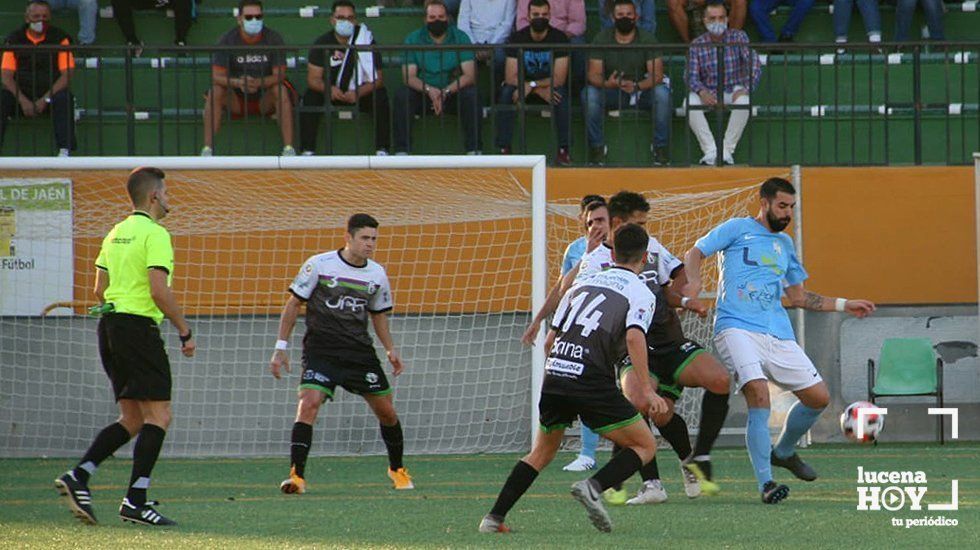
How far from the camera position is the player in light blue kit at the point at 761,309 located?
9344mm

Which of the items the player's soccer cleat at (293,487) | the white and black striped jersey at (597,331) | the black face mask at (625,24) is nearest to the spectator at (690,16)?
the black face mask at (625,24)

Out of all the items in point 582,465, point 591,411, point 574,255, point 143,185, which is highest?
point 143,185

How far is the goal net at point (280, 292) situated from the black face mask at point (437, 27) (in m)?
1.72

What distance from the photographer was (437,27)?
14.8m

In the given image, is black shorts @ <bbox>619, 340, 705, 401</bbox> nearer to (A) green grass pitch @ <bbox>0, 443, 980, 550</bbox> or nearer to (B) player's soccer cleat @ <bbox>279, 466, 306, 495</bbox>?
(A) green grass pitch @ <bbox>0, 443, 980, 550</bbox>

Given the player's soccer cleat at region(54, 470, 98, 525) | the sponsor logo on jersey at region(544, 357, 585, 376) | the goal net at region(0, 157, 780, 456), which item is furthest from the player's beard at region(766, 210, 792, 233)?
the goal net at region(0, 157, 780, 456)

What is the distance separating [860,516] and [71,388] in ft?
25.3

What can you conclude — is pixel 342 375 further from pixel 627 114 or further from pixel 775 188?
pixel 627 114

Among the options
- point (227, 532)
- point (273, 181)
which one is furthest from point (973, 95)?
point (227, 532)

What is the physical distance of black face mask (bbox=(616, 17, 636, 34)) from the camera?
14.6 meters

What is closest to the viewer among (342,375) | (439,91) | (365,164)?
(342,375)

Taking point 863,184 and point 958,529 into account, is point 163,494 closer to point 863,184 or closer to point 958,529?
point 958,529

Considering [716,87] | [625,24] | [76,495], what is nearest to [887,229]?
[716,87]

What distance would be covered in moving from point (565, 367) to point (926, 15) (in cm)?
927
